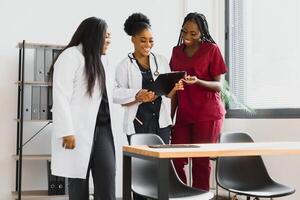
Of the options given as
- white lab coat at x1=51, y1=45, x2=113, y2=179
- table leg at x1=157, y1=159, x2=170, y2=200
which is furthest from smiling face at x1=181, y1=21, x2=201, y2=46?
table leg at x1=157, y1=159, x2=170, y2=200

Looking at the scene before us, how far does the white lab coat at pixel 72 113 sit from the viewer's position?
2357mm

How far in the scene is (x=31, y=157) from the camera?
373 centimetres

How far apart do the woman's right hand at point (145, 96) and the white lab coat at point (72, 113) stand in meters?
0.39

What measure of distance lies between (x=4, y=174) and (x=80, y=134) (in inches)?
73.8

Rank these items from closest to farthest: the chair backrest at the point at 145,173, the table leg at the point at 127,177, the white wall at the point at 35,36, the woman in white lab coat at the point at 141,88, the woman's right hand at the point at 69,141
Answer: the table leg at the point at 127,177
the woman's right hand at the point at 69,141
the chair backrest at the point at 145,173
the woman in white lab coat at the point at 141,88
the white wall at the point at 35,36

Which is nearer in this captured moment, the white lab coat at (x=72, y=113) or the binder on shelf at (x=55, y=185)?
the white lab coat at (x=72, y=113)

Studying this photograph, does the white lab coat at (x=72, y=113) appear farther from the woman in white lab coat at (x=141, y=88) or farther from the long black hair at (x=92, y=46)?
the woman in white lab coat at (x=141, y=88)

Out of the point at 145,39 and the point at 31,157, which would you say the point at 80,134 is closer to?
the point at 145,39

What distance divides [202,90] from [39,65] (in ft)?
5.18

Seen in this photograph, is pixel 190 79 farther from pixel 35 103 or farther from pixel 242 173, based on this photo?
pixel 35 103

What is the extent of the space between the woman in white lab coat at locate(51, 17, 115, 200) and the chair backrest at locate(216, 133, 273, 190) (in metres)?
0.77

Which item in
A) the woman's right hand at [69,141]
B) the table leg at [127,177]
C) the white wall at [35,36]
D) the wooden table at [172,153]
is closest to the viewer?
the wooden table at [172,153]

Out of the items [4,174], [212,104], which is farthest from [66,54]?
[4,174]

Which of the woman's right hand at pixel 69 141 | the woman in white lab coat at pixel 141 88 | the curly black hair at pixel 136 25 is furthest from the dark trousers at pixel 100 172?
the curly black hair at pixel 136 25
